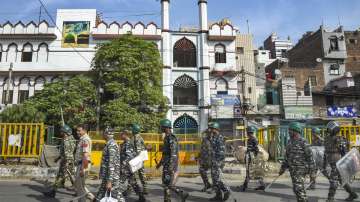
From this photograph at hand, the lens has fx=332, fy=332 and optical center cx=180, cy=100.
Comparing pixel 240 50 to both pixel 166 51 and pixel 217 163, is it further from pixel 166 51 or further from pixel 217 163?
pixel 217 163

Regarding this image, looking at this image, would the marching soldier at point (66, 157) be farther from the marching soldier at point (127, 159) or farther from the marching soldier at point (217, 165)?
the marching soldier at point (217, 165)

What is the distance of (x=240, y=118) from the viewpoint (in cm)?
2936

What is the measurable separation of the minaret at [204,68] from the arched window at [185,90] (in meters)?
0.73

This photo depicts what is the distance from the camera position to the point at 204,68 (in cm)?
3081

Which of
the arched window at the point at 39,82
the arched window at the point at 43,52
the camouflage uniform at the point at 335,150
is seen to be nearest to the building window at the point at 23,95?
the arched window at the point at 39,82

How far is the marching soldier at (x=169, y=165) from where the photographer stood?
23.8ft

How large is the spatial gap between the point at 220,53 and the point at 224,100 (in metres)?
5.11

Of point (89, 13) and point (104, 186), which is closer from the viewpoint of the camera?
point (104, 186)

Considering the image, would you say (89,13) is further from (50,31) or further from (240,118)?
(240,118)

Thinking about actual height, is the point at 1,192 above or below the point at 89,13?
below

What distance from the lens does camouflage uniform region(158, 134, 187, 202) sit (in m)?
7.24

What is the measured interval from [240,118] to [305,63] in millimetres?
14697

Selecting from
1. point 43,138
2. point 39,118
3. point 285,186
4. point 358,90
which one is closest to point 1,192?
point 43,138

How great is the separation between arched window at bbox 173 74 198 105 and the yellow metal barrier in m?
17.7
